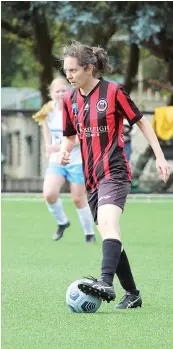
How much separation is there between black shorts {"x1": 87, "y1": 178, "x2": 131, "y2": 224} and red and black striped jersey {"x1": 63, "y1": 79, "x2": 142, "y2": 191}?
45 mm

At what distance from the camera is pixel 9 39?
28281 mm

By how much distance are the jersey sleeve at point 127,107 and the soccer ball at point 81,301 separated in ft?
4.00

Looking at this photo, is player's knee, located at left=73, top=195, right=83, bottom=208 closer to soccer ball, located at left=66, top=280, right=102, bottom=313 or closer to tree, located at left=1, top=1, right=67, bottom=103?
soccer ball, located at left=66, top=280, right=102, bottom=313

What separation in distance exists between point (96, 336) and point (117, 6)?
624 inches

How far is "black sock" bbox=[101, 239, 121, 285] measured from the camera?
708 centimetres

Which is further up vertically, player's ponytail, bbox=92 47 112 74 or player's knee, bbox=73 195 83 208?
player's ponytail, bbox=92 47 112 74

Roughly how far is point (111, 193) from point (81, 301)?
77 cm

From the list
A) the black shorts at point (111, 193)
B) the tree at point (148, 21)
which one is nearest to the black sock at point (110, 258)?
the black shorts at point (111, 193)

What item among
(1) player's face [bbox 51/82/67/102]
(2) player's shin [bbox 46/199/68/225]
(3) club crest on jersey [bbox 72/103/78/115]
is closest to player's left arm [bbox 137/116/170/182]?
(3) club crest on jersey [bbox 72/103/78/115]

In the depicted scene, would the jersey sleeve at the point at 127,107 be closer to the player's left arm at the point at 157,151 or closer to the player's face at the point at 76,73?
the player's left arm at the point at 157,151

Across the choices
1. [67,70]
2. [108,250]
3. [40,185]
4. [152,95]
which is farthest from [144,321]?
[152,95]

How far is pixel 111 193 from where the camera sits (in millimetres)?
7352

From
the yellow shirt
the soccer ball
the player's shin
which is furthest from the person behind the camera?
the yellow shirt

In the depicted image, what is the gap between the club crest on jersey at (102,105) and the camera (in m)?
7.50
